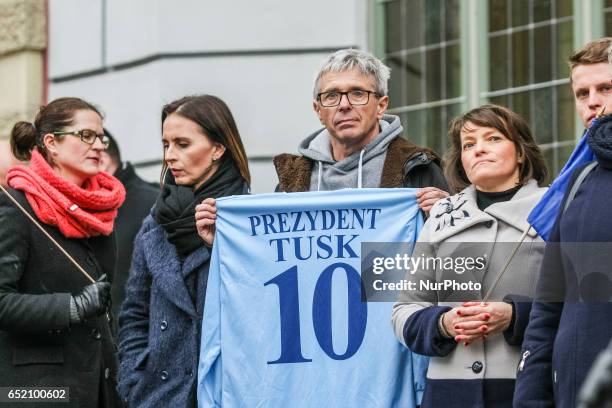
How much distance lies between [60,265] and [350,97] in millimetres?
1483

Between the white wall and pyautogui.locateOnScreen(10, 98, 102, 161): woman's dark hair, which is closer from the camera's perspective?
pyautogui.locateOnScreen(10, 98, 102, 161): woman's dark hair

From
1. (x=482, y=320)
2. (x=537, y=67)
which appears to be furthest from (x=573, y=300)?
(x=537, y=67)

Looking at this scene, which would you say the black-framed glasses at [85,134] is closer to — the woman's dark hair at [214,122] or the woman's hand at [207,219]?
the woman's dark hair at [214,122]

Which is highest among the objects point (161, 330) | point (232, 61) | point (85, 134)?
point (232, 61)

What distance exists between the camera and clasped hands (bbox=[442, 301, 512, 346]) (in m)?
5.55

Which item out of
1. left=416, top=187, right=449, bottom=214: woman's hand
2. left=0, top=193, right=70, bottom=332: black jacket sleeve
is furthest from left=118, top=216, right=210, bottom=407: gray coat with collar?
left=416, top=187, right=449, bottom=214: woman's hand

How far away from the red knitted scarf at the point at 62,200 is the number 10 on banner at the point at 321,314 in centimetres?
113

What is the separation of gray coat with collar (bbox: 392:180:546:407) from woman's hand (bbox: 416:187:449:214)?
192 millimetres

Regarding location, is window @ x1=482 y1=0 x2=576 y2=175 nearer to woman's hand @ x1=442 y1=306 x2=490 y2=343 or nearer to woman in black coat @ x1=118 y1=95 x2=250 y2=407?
woman in black coat @ x1=118 y1=95 x2=250 y2=407

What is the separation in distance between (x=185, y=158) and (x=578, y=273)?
2174 mm

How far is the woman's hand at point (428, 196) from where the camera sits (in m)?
6.14

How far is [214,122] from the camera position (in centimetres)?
675

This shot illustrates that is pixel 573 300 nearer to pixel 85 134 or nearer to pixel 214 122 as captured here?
pixel 214 122

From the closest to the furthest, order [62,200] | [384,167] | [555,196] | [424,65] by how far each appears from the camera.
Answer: [555,196], [384,167], [62,200], [424,65]
